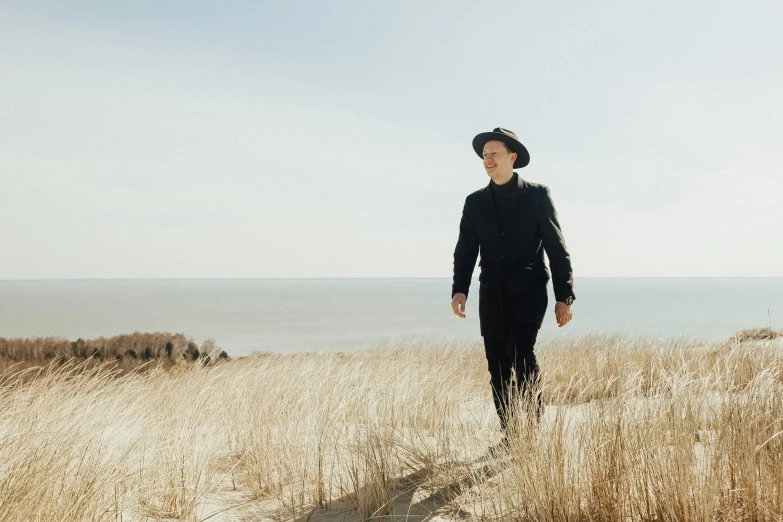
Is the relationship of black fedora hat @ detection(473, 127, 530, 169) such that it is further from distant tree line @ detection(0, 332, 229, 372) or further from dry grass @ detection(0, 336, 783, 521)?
distant tree line @ detection(0, 332, 229, 372)

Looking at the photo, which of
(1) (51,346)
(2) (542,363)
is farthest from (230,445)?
(1) (51,346)

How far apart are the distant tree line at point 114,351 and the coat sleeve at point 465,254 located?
5267mm

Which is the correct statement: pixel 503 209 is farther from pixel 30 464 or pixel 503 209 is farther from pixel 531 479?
pixel 30 464

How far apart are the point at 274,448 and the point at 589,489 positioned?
1.91m

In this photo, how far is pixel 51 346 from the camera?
28.0ft

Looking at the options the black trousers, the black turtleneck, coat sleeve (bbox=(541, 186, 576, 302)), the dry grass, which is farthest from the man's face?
the dry grass

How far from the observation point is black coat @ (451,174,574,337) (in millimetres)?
3451

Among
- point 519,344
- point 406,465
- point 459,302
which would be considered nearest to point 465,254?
point 459,302

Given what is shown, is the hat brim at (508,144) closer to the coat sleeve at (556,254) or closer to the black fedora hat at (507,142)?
the black fedora hat at (507,142)

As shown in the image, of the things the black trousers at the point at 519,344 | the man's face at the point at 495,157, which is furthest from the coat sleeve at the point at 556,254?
the man's face at the point at 495,157

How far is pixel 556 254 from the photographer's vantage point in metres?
3.47

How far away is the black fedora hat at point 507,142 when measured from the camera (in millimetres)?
3640

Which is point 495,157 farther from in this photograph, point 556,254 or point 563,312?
point 563,312

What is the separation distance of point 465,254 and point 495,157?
30.3 inches
